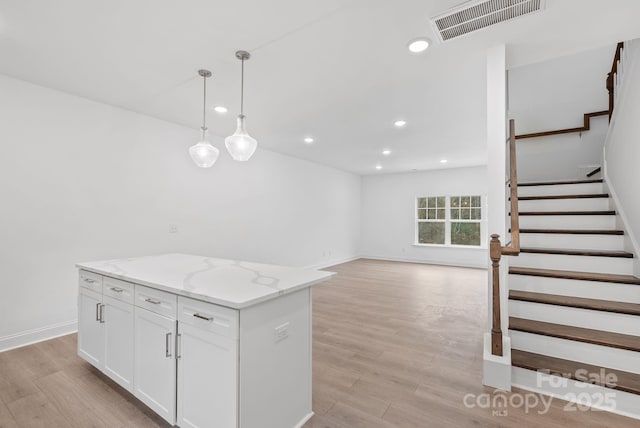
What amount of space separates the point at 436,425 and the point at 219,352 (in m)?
1.40

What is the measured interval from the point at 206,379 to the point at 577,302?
2.82 m

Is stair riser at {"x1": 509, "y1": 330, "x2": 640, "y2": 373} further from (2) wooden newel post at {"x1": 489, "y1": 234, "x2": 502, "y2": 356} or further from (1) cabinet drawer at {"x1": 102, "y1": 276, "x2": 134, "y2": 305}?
(1) cabinet drawer at {"x1": 102, "y1": 276, "x2": 134, "y2": 305}

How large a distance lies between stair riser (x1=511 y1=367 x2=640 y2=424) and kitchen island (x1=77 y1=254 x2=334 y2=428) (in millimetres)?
1601

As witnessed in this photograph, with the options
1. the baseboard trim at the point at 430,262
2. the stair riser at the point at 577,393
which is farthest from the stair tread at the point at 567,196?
the baseboard trim at the point at 430,262

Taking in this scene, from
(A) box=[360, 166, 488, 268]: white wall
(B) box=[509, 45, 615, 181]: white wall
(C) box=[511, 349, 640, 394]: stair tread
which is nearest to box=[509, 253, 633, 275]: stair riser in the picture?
(C) box=[511, 349, 640, 394]: stair tread

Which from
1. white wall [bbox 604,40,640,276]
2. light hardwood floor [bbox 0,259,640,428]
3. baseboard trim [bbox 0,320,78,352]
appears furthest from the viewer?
baseboard trim [bbox 0,320,78,352]

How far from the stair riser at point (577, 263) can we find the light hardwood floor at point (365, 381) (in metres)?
0.93

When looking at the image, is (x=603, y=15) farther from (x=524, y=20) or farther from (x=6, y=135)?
(x=6, y=135)

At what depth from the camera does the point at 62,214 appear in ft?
10.0

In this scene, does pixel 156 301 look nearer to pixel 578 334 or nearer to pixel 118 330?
pixel 118 330

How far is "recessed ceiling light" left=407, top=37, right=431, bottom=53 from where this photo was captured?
7.16ft

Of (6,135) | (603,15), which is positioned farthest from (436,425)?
(6,135)

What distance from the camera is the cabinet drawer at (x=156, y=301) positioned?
1670 millimetres

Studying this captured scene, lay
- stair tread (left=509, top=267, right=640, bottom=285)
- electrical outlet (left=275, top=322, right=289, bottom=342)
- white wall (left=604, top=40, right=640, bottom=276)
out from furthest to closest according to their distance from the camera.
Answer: white wall (left=604, top=40, right=640, bottom=276) < stair tread (left=509, top=267, right=640, bottom=285) < electrical outlet (left=275, top=322, right=289, bottom=342)
